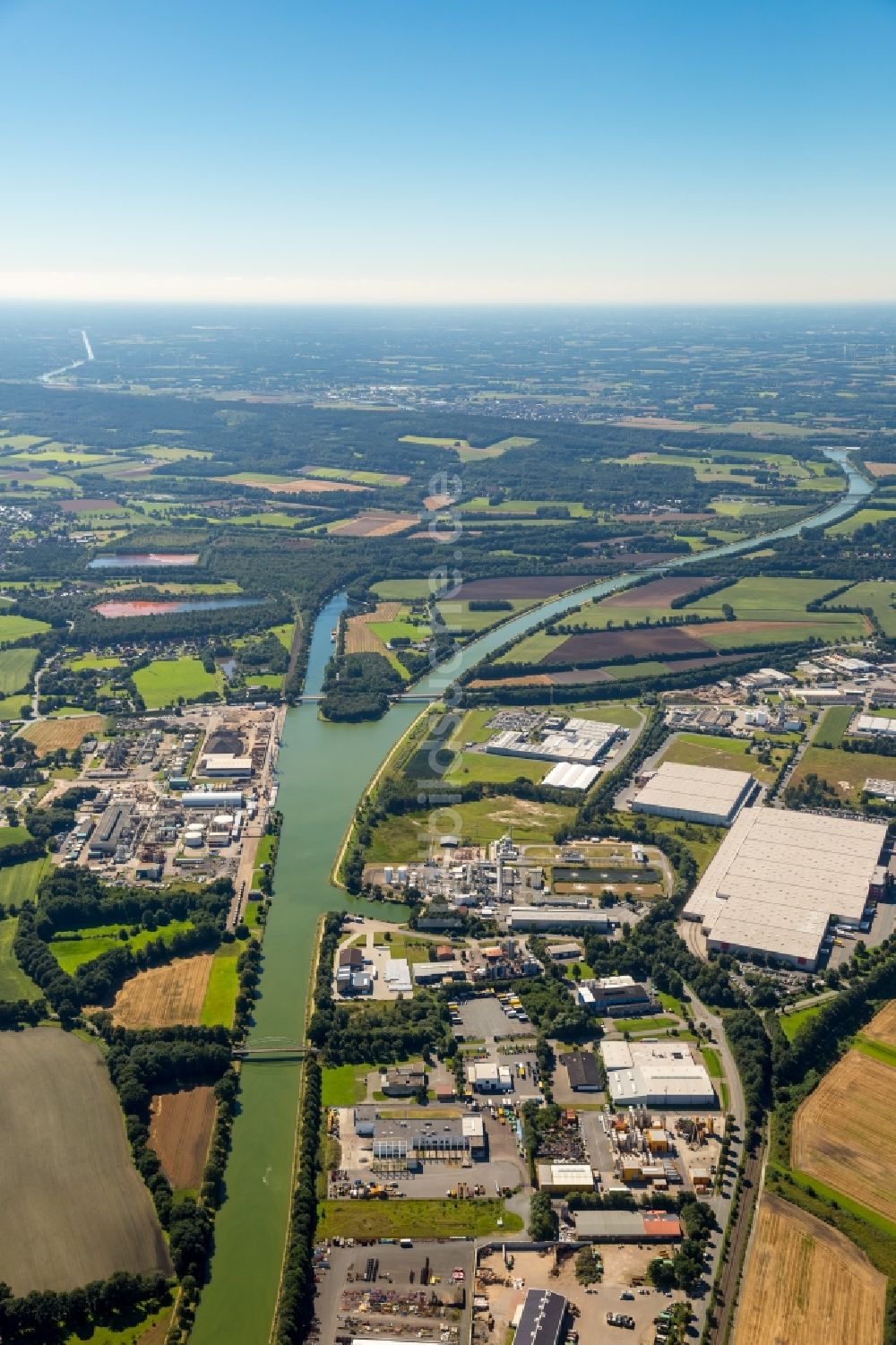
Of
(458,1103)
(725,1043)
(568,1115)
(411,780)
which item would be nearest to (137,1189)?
(458,1103)

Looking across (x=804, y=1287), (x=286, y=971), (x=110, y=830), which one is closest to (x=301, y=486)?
(x=110, y=830)

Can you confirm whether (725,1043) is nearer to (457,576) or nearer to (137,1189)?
(137,1189)

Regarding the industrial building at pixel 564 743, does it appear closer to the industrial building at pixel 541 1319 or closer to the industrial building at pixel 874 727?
the industrial building at pixel 874 727

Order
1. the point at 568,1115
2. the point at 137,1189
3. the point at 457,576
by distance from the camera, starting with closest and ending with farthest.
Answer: the point at 137,1189
the point at 568,1115
the point at 457,576

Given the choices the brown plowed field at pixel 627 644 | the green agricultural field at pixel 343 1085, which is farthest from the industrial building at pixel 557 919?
the brown plowed field at pixel 627 644

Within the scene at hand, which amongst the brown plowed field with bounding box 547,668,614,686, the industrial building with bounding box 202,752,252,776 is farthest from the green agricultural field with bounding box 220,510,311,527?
the industrial building with bounding box 202,752,252,776

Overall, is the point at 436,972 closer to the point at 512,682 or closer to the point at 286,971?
the point at 286,971

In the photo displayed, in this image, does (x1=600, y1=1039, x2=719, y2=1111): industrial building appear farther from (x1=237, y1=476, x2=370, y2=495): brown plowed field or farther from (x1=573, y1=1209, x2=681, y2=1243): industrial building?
(x1=237, y1=476, x2=370, y2=495): brown plowed field
